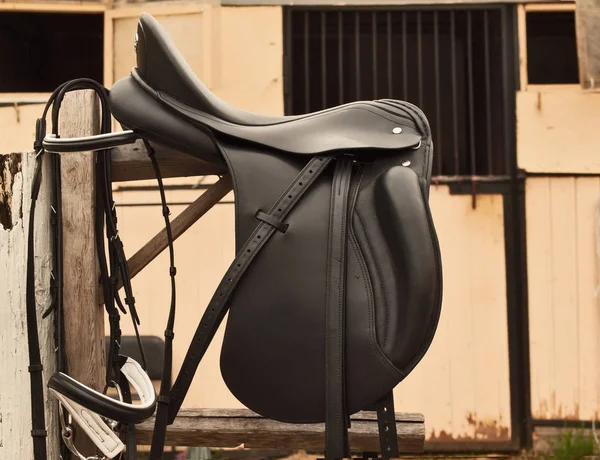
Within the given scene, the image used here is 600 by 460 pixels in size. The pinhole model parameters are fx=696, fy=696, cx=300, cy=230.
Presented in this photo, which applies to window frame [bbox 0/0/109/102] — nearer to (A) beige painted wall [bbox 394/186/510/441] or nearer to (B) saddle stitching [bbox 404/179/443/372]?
(A) beige painted wall [bbox 394/186/510/441]

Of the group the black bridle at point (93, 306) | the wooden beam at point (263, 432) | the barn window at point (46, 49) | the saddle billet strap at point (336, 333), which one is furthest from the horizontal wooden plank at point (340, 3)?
the saddle billet strap at point (336, 333)

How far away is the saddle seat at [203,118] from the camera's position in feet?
4.36

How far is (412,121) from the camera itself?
1.37m

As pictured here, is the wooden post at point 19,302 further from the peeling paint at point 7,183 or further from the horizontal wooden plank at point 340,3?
the horizontal wooden plank at point 340,3

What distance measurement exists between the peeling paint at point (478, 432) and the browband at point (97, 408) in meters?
2.42

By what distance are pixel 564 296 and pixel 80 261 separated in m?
2.68

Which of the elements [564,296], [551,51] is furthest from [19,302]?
[551,51]

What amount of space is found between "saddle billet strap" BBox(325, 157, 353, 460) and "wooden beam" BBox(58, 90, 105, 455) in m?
0.55

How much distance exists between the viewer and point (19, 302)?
143 centimetres

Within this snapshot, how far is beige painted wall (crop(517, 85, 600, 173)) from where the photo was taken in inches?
136

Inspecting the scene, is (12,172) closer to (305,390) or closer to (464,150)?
(305,390)

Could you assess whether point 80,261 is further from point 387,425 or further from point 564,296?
point 564,296

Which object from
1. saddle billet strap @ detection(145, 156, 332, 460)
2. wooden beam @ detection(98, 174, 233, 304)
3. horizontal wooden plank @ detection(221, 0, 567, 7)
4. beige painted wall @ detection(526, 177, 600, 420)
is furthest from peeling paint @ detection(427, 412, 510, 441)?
saddle billet strap @ detection(145, 156, 332, 460)

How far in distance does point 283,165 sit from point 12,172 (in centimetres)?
59
